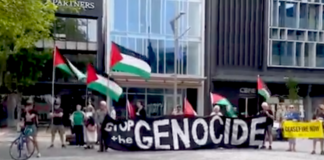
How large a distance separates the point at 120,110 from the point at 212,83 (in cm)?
732

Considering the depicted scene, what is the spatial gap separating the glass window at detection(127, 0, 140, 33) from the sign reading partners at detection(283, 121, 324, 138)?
20350mm

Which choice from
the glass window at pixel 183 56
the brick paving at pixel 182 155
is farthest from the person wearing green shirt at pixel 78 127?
the glass window at pixel 183 56

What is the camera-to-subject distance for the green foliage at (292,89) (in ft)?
132

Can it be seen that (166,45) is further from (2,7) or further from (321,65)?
(2,7)

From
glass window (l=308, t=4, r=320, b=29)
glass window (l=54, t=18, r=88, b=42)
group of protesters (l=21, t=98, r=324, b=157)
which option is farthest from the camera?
glass window (l=308, t=4, r=320, b=29)

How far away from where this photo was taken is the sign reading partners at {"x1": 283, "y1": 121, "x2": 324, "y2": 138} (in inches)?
768

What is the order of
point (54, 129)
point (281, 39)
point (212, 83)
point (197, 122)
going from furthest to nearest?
1. point (281, 39)
2. point (212, 83)
3. point (54, 129)
4. point (197, 122)

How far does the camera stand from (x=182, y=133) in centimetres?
1903

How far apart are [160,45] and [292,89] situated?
10012 millimetres

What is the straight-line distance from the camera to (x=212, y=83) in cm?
4172

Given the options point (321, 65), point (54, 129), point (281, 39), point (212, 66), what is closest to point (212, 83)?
point (212, 66)

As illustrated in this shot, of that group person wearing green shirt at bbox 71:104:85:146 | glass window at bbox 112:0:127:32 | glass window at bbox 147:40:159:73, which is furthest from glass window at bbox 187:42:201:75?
person wearing green shirt at bbox 71:104:85:146

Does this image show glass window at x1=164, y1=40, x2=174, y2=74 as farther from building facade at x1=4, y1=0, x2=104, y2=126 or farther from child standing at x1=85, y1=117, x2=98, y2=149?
child standing at x1=85, y1=117, x2=98, y2=149

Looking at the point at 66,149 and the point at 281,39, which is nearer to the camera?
the point at 66,149
